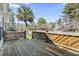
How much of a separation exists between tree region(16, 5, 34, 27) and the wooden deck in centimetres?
29

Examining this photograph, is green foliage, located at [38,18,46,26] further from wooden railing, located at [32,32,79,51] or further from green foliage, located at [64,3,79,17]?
green foliage, located at [64,3,79,17]

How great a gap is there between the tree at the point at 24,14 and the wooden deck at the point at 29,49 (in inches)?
11.2

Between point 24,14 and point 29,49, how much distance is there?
1.50 ft

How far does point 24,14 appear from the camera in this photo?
349cm

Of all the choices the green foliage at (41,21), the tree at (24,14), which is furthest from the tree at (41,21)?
the tree at (24,14)

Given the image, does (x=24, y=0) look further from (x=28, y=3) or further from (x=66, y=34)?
(x=66, y=34)

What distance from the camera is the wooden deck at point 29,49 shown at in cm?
345

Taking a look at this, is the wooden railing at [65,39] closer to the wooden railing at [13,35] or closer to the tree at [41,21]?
the tree at [41,21]

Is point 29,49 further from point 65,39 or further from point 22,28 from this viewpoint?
point 65,39

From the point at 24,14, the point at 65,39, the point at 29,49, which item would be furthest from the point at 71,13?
the point at 29,49

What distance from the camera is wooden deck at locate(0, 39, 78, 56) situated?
3.45m

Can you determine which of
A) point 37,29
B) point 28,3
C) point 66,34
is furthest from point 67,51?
point 28,3

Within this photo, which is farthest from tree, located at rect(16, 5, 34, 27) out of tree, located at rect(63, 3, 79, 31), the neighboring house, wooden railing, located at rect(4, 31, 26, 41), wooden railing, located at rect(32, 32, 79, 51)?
tree, located at rect(63, 3, 79, 31)

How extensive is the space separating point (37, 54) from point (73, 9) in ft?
2.42
